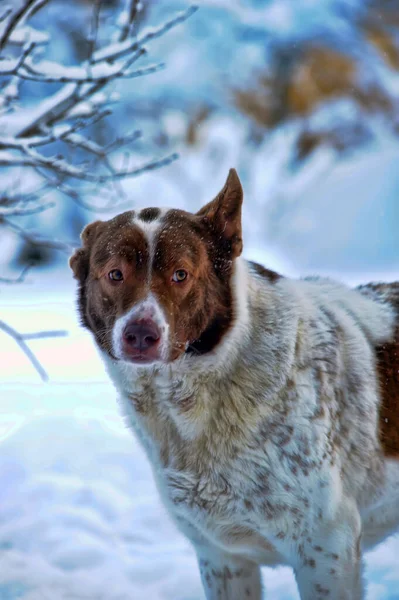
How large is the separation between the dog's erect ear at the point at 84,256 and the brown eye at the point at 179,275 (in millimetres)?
460

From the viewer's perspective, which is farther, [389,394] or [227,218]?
[389,394]

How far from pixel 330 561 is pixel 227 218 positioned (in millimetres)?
1281

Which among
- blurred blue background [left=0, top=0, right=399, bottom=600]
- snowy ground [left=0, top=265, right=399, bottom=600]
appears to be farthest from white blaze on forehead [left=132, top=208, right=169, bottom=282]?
blurred blue background [left=0, top=0, right=399, bottom=600]

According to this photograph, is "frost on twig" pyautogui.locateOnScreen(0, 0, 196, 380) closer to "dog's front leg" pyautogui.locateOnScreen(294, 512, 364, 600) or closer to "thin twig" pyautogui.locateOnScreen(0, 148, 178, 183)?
"thin twig" pyautogui.locateOnScreen(0, 148, 178, 183)

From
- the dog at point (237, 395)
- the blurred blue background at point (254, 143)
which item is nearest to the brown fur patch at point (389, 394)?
the dog at point (237, 395)

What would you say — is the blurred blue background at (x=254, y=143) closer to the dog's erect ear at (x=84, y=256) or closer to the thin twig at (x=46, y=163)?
the thin twig at (x=46, y=163)

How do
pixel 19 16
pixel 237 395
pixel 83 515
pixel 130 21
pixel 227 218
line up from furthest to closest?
pixel 83 515
pixel 130 21
pixel 19 16
pixel 227 218
pixel 237 395

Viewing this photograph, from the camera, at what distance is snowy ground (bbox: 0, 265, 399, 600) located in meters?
3.52

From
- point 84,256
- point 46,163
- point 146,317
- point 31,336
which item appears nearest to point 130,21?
point 46,163

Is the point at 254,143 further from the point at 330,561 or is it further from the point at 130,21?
the point at 330,561

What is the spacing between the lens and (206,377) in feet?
8.32

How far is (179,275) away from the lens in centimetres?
244

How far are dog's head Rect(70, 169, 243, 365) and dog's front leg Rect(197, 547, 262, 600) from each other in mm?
903

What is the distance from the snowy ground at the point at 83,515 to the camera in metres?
3.52
